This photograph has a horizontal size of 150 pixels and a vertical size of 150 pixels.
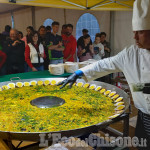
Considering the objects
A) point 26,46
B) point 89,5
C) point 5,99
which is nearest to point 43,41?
point 26,46

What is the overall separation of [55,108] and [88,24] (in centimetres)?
529

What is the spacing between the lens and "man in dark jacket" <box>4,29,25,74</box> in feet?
14.9

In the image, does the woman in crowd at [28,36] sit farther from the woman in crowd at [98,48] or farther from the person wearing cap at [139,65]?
the person wearing cap at [139,65]

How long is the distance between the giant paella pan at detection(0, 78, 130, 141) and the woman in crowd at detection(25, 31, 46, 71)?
1662mm

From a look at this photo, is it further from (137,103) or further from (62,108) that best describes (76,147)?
(137,103)

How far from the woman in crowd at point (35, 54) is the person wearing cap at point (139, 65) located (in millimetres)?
2988

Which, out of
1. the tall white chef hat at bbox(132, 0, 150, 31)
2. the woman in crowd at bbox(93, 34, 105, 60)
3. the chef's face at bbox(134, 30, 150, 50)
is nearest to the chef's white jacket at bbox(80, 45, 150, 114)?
the chef's face at bbox(134, 30, 150, 50)

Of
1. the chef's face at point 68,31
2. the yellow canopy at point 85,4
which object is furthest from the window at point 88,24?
the yellow canopy at point 85,4

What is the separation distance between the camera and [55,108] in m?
2.21

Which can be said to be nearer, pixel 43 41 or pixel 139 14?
pixel 139 14

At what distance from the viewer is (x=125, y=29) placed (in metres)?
7.06

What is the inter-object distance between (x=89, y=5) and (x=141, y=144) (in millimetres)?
4258

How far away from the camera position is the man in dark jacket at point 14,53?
4.53 m

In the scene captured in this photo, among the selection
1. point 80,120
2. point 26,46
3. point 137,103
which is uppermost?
point 26,46
